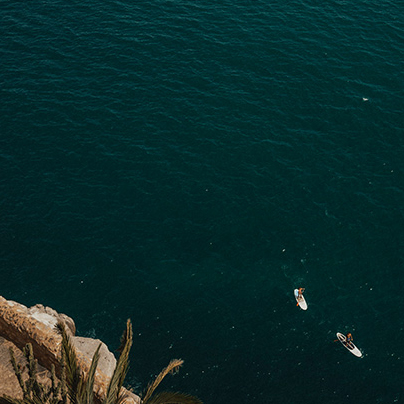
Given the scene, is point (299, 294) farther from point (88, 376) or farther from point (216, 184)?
point (88, 376)

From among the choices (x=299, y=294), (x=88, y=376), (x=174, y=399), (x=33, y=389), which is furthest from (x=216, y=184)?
(x=33, y=389)

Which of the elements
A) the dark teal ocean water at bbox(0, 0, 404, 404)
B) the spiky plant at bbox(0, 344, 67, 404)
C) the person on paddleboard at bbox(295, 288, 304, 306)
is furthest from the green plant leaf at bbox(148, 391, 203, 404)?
the person on paddleboard at bbox(295, 288, 304, 306)

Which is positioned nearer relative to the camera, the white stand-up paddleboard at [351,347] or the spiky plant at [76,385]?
the spiky plant at [76,385]

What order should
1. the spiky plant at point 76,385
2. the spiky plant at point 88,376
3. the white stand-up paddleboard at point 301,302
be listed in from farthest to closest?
1. the white stand-up paddleboard at point 301,302
2. the spiky plant at point 88,376
3. the spiky plant at point 76,385

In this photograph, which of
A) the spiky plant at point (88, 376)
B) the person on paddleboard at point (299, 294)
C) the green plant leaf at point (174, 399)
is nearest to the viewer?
the spiky plant at point (88, 376)

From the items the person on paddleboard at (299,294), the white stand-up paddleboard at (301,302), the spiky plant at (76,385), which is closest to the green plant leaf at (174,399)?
the spiky plant at (76,385)

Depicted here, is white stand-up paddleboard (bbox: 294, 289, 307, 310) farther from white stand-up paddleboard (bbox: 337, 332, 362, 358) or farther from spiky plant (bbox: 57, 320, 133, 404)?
spiky plant (bbox: 57, 320, 133, 404)

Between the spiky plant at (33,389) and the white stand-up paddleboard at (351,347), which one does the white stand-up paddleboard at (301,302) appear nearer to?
the white stand-up paddleboard at (351,347)

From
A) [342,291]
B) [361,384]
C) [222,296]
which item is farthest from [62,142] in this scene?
[361,384]
